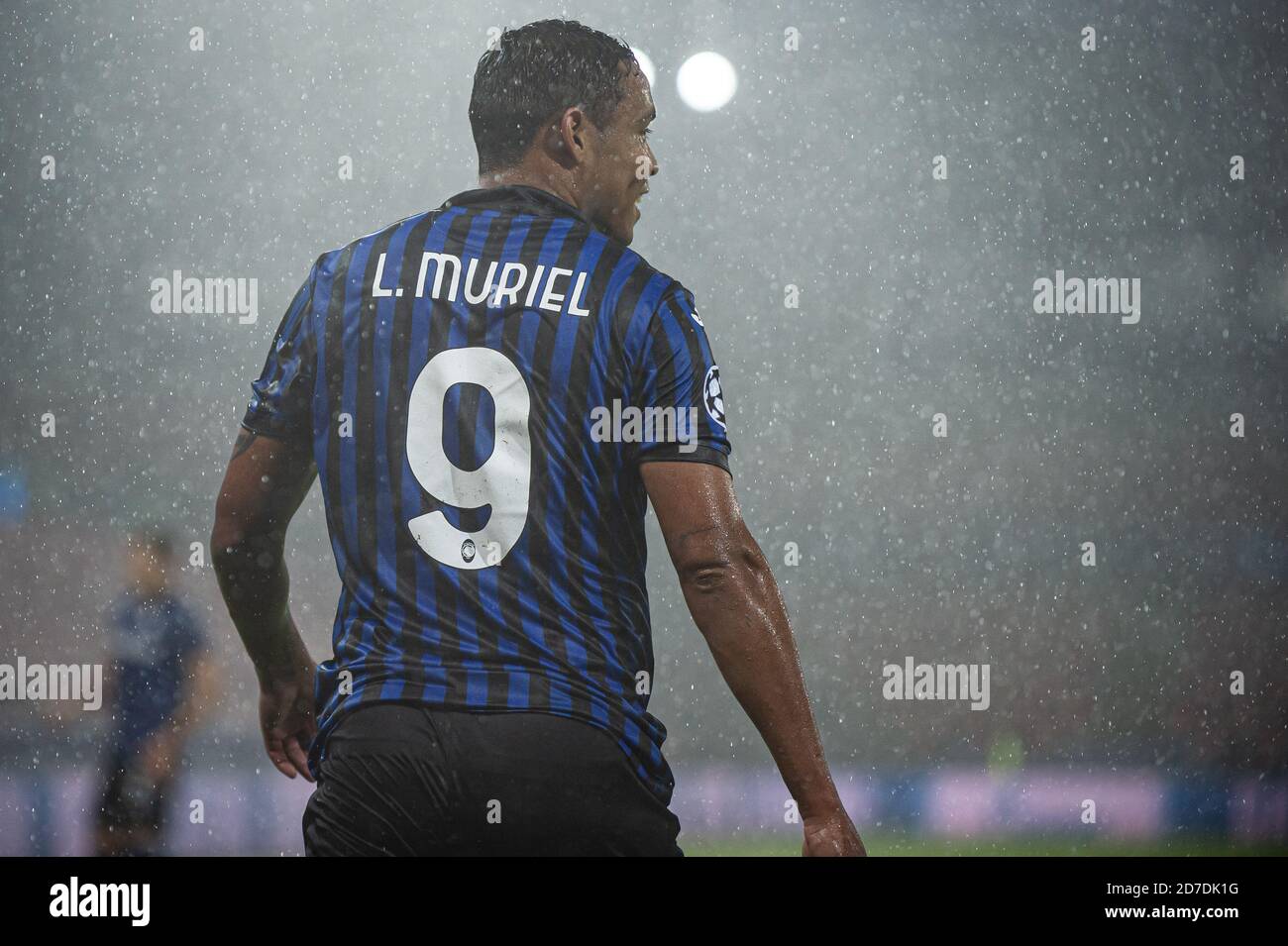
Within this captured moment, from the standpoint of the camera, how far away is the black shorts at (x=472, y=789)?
1.37m

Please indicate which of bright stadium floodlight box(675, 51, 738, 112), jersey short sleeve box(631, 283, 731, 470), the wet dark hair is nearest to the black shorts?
jersey short sleeve box(631, 283, 731, 470)

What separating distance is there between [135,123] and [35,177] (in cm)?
25

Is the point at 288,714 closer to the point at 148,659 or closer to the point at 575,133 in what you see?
the point at 148,659

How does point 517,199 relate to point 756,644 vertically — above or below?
above

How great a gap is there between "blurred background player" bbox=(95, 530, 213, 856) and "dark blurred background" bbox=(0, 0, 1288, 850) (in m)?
0.06

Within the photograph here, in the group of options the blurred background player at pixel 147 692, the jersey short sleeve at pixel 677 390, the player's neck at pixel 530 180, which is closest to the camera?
the jersey short sleeve at pixel 677 390

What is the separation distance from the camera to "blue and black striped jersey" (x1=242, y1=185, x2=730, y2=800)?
4.76 feet

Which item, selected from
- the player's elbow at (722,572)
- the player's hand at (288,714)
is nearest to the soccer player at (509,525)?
the player's elbow at (722,572)

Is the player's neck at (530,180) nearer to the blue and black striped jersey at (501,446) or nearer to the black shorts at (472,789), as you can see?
the blue and black striped jersey at (501,446)

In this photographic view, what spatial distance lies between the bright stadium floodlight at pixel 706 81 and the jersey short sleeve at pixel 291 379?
3.67ft

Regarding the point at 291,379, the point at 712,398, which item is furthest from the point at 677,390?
the point at 291,379

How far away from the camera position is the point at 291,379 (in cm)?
157

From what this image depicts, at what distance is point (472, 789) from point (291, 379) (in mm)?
671
